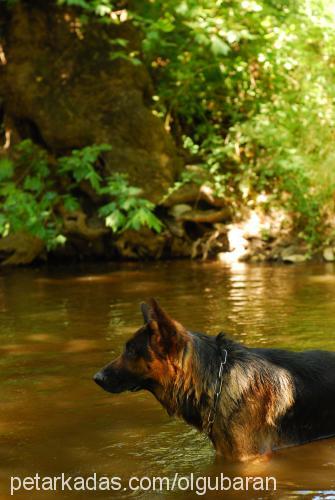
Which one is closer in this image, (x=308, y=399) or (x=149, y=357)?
(x=149, y=357)

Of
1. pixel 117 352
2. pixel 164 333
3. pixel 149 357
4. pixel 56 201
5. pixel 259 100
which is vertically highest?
pixel 259 100


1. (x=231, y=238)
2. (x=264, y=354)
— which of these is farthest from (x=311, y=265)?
(x=264, y=354)

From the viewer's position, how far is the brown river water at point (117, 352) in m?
4.93

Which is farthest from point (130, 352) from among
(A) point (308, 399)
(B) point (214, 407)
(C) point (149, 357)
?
(A) point (308, 399)

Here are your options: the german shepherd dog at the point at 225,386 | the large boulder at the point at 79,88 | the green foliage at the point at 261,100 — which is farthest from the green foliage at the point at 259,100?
the german shepherd dog at the point at 225,386

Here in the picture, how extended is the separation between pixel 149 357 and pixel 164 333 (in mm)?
224

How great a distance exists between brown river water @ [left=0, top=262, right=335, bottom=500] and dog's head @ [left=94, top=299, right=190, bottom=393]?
0.53 meters

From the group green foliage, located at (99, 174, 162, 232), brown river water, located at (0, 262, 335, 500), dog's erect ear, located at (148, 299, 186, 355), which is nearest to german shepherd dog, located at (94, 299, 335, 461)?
dog's erect ear, located at (148, 299, 186, 355)

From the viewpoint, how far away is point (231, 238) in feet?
55.1

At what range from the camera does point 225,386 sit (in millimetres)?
5074

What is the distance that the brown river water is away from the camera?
16.2 feet

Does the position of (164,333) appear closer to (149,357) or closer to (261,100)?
(149,357)

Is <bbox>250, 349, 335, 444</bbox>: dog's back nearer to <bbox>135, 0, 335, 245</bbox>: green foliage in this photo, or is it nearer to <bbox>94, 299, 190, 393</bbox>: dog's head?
<bbox>94, 299, 190, 393</bbox>: dog's head

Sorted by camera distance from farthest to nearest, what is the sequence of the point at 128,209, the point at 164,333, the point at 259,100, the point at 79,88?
the point at 259,100
the point at 79,88
the point at 128,209
the point at 164,333
